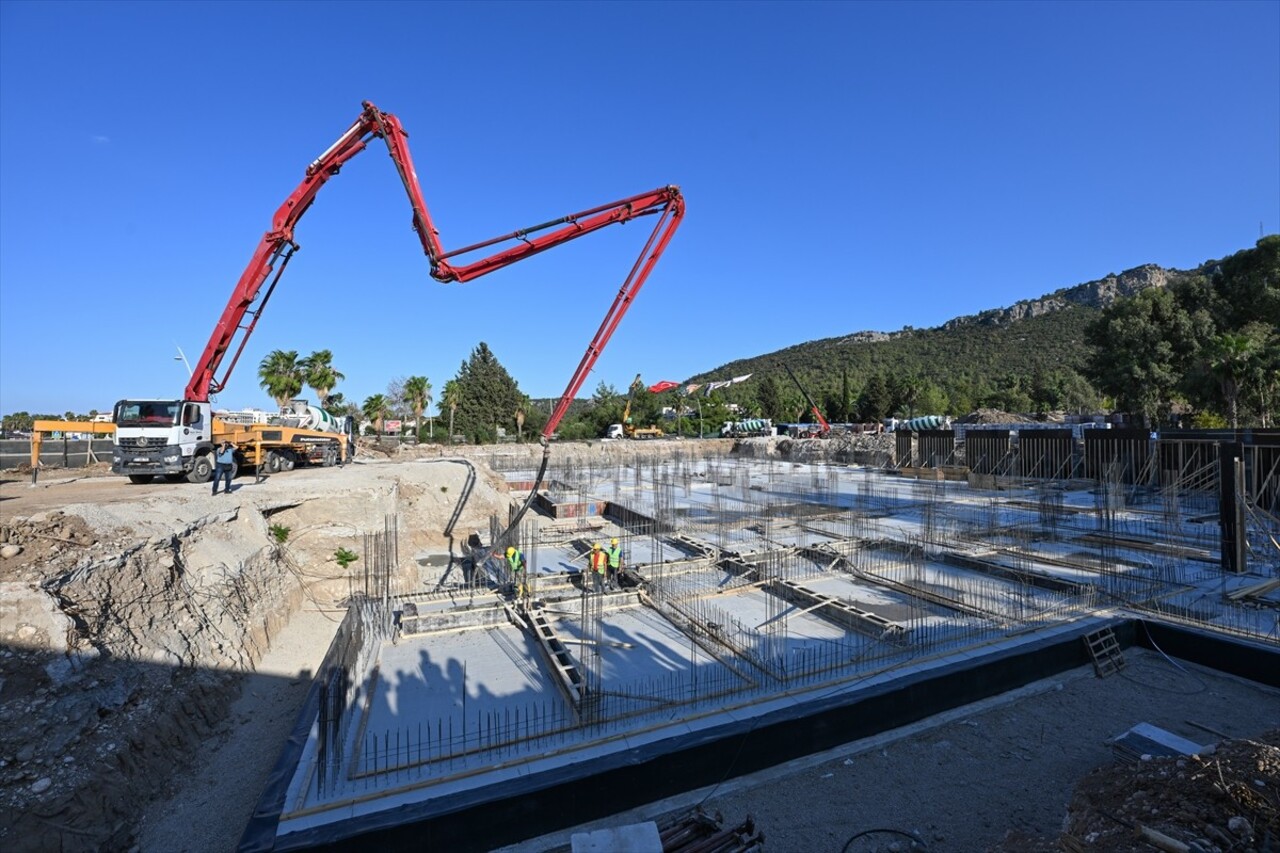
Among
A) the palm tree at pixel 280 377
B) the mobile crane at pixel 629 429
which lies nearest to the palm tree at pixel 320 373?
the palm tree at pixel 280 377

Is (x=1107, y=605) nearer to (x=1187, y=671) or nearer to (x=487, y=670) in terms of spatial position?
(x=1187, y=671)

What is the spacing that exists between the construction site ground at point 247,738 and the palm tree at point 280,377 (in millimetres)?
28918

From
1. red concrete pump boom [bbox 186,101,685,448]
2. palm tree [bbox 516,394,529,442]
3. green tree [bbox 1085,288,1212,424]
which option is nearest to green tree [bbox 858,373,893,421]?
green tree [bbox 1085,288,1212,424]

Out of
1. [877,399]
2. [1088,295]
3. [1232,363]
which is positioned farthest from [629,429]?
[1088,295]

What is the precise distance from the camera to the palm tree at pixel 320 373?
123 feet

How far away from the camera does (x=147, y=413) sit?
1408cm

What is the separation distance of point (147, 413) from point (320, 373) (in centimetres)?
2503

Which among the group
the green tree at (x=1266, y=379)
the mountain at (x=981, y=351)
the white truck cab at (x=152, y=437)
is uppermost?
the mountain at (x=981, y=351)

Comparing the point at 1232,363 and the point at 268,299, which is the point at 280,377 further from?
the point at 1232,363

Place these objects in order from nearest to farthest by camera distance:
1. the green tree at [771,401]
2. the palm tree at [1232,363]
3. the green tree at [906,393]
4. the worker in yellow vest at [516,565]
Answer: the worker in yellow vest at [516,565]
the palm tree at [1232,363]
the green tree at [906,393]
the green tree at [771,401]

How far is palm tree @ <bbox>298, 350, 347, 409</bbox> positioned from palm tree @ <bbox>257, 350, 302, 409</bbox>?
0.71m

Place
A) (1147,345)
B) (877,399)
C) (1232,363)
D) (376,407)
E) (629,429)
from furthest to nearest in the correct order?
(877,399) < (629,429) < (376,407) < (1147,345) < (1232,363)

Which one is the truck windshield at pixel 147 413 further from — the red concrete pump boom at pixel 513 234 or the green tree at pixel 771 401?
the green tree at pixel 771 401

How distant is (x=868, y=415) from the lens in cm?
6291
